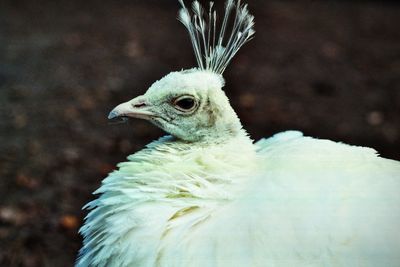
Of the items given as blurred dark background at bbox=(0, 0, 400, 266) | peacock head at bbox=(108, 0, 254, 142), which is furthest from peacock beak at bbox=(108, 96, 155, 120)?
blurred dark background at bbox=(0, 0, 400, 266)

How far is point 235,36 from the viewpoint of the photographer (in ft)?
6.36

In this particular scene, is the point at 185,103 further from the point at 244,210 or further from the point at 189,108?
the point at 244,210

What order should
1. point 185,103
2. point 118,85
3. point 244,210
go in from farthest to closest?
1. point 118,85
2. point 185,103
3. point 244,210

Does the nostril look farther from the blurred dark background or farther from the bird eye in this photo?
the blurred dark background

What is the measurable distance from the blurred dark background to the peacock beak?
1.36 m

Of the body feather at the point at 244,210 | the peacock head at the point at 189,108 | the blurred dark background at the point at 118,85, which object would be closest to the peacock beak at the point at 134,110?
the peacock head at the point at 189,108

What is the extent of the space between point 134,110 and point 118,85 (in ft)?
11.2

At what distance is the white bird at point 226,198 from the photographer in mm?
1537

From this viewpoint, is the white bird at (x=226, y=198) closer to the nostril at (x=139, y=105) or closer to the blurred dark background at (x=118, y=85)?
the nostril at (x=139, y=105)

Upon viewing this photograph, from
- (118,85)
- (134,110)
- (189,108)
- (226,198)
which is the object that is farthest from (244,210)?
(118,85)

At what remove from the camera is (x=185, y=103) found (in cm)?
182

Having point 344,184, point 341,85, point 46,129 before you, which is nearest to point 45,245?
point 46,129

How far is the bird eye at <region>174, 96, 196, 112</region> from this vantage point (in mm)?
1813

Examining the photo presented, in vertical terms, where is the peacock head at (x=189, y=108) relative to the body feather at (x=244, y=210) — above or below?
above
